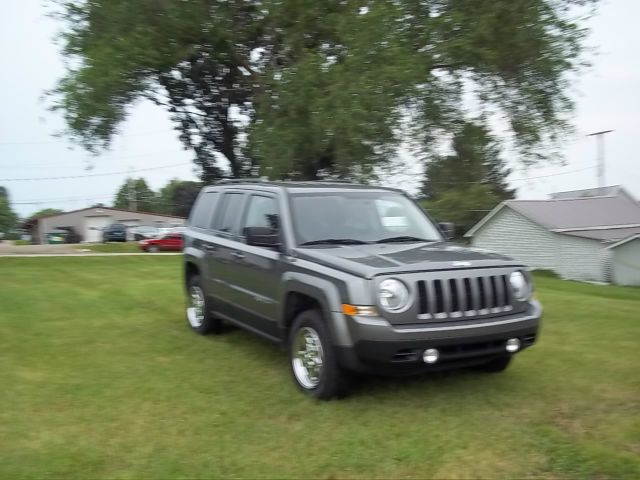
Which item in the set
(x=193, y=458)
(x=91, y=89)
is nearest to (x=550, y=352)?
(x=193, y=458)

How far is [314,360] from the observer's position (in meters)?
5.70

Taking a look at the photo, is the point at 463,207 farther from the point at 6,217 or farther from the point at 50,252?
the point at 6,217

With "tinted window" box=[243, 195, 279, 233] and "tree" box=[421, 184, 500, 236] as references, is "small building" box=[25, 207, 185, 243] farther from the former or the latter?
"tinted window" box=[243, 195, 279, 233]

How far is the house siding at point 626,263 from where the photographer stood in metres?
24.8

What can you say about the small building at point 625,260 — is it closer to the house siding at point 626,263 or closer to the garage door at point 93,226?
the house siding at point 626,263

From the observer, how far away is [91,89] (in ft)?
64.4

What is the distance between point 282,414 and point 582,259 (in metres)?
22.7

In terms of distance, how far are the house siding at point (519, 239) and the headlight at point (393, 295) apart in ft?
71.1

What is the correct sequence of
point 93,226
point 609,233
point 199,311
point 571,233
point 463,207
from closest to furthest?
point 199,311 < point 571,233 < point 609,233 < point 463,207 < point 93,226

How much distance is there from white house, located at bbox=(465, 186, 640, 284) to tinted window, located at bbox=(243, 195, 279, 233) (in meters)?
20.9

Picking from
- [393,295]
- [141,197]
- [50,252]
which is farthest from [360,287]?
[141,197]

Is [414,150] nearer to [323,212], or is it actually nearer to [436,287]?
[323,212]

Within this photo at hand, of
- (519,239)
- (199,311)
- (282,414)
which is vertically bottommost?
(519,239)

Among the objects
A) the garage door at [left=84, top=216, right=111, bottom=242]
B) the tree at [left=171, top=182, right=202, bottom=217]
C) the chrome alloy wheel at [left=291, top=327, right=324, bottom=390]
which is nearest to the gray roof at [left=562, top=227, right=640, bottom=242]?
the chrome alloy wheel at [left=291, top=327, right=324, bottom=390]
